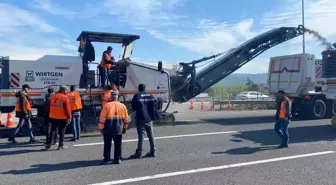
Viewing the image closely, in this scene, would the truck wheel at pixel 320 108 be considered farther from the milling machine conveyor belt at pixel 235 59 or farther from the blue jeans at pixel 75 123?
the blue jeans at pixel 75 123

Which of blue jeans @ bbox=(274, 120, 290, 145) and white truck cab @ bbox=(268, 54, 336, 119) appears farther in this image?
white truck cab @ bbox=(268, 54, 336, 119)

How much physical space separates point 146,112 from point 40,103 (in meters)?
4.68

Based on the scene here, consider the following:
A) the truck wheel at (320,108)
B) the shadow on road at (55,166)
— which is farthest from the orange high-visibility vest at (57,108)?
the truck wheel at (320,108)

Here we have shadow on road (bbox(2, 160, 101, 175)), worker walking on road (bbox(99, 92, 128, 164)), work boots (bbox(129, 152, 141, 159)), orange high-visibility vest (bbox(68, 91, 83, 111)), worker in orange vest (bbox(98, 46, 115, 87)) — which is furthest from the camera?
worker in orange vest (bbox(98, 46, 115, 87))

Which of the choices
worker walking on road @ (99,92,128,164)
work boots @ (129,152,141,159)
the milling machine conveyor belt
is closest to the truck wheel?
the milling machine conveyor belt

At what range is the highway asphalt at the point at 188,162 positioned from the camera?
5.62 m

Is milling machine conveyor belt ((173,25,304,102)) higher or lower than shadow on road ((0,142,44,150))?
higher

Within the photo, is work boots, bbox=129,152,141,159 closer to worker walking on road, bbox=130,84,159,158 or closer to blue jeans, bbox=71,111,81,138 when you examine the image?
worker walking on road, bbox=130,84,159,158

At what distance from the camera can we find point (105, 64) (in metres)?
10.8

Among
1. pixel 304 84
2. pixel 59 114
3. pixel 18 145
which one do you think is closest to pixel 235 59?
pixel 304 84

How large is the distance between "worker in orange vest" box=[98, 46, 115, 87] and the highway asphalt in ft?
6.78

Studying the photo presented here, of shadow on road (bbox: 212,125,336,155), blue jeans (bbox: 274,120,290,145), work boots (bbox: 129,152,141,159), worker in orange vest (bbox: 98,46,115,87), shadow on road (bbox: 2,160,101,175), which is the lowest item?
shadow on road (bbox: 2,160,101,175)

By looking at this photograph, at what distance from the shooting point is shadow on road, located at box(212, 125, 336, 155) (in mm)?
8141

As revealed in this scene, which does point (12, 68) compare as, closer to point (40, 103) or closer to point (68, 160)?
point (40, 103)
